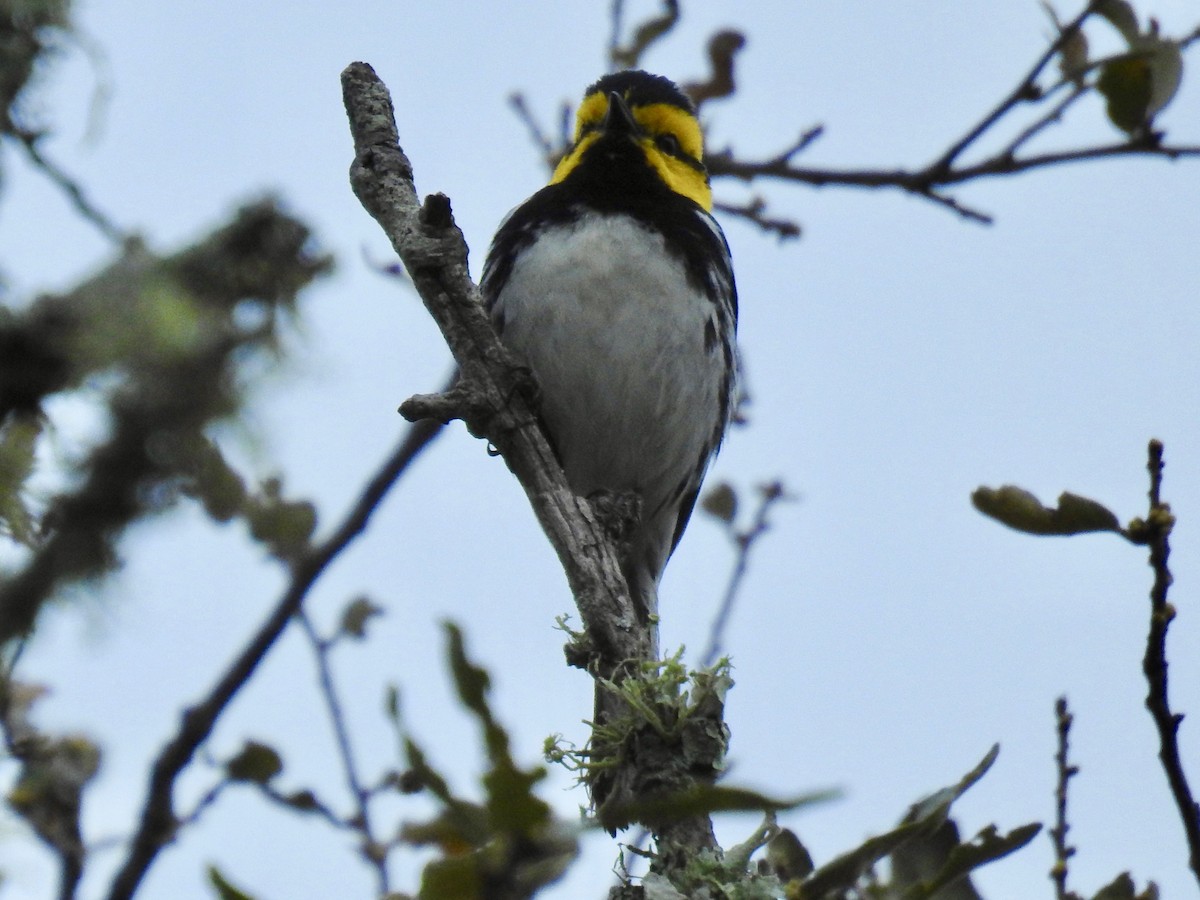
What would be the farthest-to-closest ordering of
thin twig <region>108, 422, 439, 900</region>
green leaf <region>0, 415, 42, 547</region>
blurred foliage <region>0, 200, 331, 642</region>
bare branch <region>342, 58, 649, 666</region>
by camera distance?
bare branch <region>342, 58, 649, 666</region>, thin twig <region>108, 422, 439, 900</region>, green leaf <region>0, 415, 42, 547</region>, blurred foliage <region>0, 200, 331, 642</region>

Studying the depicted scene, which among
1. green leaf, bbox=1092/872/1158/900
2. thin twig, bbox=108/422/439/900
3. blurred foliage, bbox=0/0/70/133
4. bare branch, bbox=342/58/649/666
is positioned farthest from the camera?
bare branch, bbox=342/58/649/666

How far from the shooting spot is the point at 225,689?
3178 mm

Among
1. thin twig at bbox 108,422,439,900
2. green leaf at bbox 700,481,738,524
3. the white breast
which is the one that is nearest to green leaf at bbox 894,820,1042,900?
thin twig at bbox 108,422,439,900

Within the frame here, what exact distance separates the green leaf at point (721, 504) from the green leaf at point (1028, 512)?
3.50 m

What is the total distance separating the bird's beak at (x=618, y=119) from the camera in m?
5.42

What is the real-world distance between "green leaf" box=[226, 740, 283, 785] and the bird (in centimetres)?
134

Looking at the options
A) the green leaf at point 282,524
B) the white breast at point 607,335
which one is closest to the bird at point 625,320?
the white breast at point 607,335

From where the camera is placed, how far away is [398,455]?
3.97 meters

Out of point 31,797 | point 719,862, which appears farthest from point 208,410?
point 31,797

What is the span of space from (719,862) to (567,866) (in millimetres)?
1088

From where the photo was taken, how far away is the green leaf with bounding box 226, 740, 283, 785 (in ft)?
12.2

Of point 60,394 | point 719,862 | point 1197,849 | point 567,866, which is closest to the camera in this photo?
point 60,394

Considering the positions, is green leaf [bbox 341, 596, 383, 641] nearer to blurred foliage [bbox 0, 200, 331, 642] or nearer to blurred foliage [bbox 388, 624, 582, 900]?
blurred foliage [bbox 388, 624, 582, 900]

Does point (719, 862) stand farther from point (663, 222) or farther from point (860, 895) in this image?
point (663, 222)
